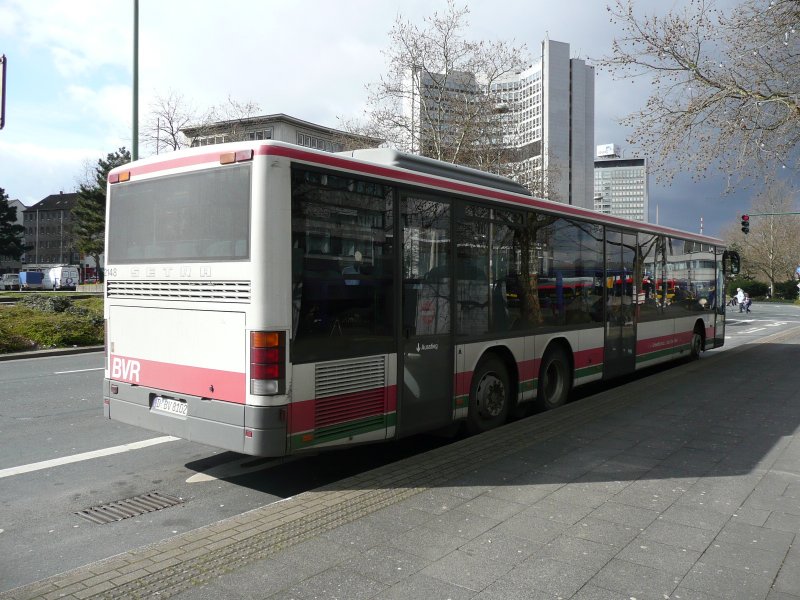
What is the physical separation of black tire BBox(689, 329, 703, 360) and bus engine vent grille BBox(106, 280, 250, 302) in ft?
38.7

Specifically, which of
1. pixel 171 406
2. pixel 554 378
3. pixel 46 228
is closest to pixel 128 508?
pixel 171 406

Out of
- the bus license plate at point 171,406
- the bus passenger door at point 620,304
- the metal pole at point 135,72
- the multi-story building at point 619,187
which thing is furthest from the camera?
the multi-story building at point 619,187

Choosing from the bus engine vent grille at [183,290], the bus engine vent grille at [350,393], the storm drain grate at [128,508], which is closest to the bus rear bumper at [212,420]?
the bus engine vent grille at [350,393]

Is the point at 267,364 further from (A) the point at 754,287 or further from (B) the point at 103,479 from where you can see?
(A) the point at 754,287

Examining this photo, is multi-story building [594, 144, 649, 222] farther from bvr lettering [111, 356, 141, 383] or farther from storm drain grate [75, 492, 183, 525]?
storm drain grate [75, 492, 183, 525]

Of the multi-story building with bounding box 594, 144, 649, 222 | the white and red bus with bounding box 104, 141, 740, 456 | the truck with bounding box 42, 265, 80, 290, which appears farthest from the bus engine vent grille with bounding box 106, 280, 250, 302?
the multi-story building with bounding box 594, 144, 649, 222

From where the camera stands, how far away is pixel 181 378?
5578 millimetres

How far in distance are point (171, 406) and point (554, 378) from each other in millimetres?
5293

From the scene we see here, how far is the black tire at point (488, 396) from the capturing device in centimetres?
721

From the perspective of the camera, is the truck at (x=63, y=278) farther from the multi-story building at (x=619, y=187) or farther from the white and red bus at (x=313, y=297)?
the multi-story building at (x=619, y=187)

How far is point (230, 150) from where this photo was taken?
5.20 meters

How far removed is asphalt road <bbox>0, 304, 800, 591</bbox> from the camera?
14.8 feet

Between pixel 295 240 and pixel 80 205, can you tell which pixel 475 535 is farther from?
pixel 80 205

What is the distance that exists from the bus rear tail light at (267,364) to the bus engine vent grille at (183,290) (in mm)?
347
